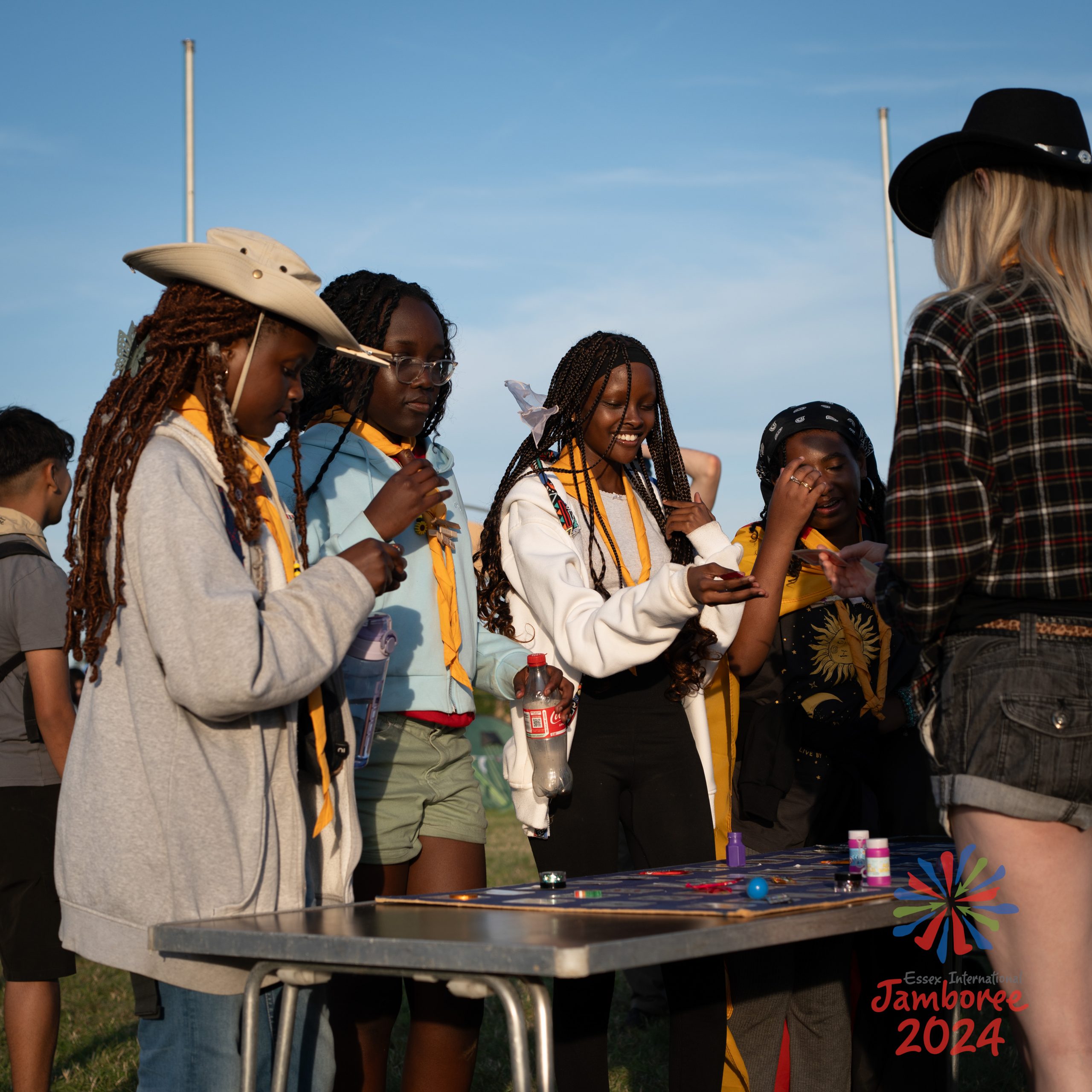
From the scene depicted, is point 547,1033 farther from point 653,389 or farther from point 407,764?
point 653,389

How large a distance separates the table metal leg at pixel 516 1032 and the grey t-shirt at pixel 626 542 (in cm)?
213

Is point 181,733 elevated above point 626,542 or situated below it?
below

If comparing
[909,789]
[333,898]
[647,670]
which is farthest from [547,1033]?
[909,789]

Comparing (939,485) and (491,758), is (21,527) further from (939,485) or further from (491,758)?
(491,758)

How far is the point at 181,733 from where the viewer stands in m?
2.52

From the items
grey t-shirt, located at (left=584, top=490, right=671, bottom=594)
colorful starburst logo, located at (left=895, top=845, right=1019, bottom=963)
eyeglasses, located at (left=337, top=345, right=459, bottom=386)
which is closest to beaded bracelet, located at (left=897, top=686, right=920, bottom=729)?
grey t-shirt, located at (left=584, top=490, right=671, bottom=594)

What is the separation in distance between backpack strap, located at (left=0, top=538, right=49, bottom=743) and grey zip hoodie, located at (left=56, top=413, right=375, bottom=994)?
195cm

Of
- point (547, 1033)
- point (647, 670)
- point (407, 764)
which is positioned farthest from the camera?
point (647, 670)

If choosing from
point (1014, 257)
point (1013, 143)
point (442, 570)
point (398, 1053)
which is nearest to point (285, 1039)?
point (442, 570)

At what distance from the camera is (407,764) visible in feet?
12.3

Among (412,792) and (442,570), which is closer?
(412,792)

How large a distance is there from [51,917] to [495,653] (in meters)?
1.86

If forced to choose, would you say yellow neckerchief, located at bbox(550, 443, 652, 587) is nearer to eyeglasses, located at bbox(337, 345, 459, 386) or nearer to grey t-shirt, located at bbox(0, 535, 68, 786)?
eyeglasses, located at bbox(337, 345, 459, 386)

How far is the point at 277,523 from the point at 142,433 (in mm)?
365
